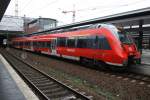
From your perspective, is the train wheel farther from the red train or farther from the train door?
the train door

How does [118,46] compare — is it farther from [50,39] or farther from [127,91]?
[50,39]

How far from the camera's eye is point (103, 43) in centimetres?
1661

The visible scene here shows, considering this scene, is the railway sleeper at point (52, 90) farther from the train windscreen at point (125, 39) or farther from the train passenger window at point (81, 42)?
the train passenger window at point (81, 42)

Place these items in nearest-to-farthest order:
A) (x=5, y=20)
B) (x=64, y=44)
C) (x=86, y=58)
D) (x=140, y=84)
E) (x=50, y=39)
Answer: (x=140, y=84) → (x=86, y=58) → (x=64, y=44) → (x=50, y=39) → (x=5, y=20)

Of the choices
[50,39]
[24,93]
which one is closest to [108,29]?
[24,93]

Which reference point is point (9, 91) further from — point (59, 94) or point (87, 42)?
point (87, 42)

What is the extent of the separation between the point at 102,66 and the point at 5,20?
41732mm

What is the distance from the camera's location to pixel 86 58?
19547 mm

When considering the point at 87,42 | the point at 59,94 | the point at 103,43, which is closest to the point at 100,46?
the point at 103,43

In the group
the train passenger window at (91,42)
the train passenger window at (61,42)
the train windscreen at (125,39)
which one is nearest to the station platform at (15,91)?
the train windscreen at (125,39)

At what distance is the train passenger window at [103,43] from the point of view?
53.1 feet

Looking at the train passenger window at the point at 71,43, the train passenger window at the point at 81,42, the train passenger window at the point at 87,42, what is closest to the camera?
the train passenger window at the point at 87,42

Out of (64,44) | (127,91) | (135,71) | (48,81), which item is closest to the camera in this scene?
(127,91)

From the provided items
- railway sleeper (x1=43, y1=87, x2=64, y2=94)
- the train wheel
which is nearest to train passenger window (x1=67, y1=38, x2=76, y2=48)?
the train wheel
